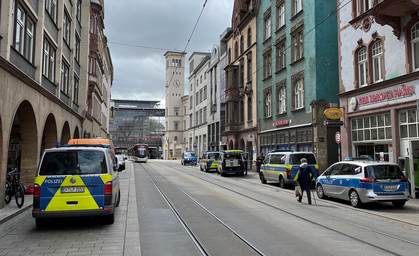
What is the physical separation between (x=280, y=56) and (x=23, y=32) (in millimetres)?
20194

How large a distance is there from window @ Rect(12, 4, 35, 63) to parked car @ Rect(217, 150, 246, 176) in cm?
1628

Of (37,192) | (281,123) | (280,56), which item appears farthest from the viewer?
(280,56)

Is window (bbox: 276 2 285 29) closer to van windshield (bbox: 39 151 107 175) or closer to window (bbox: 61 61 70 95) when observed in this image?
window (bbox: 61 61 70 95)

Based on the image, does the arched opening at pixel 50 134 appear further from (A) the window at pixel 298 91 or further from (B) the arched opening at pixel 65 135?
(A) the window at pixel 298 91

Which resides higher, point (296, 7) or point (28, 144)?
point (296, 7)

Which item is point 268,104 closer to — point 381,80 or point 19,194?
point 381,80

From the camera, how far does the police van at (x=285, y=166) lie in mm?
17750

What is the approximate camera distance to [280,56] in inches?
1140

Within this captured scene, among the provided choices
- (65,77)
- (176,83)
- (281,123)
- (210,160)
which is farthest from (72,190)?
(176,83)

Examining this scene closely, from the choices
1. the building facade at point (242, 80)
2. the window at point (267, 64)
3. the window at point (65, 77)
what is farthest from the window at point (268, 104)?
the window at point (65, 77)

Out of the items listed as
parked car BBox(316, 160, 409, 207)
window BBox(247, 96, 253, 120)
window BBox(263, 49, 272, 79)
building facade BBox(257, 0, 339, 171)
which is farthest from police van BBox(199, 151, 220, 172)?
parked car BBox(316, 160, 409, 207)

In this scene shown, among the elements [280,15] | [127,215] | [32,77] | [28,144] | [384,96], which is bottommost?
[127,215]

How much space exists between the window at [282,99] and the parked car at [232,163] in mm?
4801

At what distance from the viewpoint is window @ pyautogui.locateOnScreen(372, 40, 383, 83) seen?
17281 millimetres
